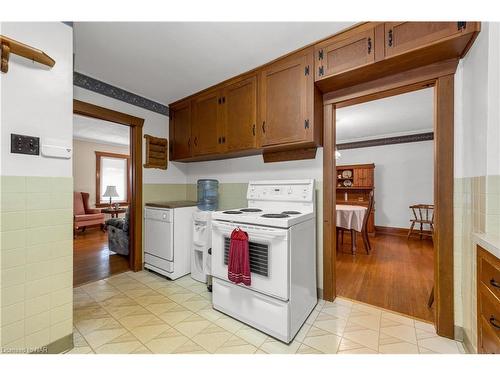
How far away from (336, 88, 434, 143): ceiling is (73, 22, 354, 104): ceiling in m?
2.12

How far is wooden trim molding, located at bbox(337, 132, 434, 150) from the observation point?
4.71 m

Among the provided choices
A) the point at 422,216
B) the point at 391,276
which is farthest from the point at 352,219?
the point at 422,216

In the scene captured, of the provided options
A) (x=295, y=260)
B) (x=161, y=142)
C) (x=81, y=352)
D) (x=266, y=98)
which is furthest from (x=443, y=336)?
(x=161, y=142)

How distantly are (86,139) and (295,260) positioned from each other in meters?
6.47

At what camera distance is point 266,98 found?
2.14m

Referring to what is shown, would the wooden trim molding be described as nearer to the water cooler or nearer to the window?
the water cooler

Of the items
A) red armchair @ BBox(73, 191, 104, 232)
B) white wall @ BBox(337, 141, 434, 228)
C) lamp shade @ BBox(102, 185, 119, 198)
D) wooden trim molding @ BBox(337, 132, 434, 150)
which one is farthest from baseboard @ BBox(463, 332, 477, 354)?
lamp shade @ BBox(102, 185, 119, 198)

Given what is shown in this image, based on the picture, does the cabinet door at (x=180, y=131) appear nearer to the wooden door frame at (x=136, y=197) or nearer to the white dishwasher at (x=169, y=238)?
the wooden door frame at (x=136, y=197)

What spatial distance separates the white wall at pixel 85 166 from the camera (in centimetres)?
559

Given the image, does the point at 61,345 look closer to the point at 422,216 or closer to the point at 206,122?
the point at 206,122

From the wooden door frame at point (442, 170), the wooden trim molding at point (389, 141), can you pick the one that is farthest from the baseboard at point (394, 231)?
the wooden door frame at point (442, 170)

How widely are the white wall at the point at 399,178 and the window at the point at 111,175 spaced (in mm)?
6494
